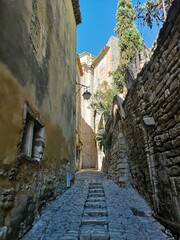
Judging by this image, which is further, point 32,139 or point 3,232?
point 32,139

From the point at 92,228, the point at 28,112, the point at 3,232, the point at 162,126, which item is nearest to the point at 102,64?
the point at 162,126

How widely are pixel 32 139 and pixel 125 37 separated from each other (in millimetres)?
8881

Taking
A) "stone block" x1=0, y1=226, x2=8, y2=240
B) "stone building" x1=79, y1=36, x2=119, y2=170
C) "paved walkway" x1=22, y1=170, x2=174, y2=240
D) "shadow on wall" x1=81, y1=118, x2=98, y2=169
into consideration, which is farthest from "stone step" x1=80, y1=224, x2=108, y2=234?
"shadow on wall" x1=81, y1=118, x2=98, y2=169

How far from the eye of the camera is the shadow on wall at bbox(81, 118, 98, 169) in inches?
658

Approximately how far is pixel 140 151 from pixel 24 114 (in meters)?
3.10

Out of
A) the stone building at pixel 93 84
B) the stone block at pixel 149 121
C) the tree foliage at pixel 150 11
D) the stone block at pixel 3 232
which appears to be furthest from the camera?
the stone building at pixel 93 84

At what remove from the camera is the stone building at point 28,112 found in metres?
2.25

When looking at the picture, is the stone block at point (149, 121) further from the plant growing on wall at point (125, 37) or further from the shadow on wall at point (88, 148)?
the shadow on wall at point (88, 148)

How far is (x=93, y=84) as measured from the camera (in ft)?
69.0

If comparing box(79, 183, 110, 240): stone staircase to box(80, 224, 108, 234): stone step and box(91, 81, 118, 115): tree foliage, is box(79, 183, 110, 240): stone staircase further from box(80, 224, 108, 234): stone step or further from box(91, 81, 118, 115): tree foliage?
box(91, 81, 118, 115): tree foliage

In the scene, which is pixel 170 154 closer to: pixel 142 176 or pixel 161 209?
pixel 161 209

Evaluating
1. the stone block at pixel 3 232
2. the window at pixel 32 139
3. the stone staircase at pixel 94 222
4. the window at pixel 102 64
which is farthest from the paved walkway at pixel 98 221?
the window at pixel 102 64

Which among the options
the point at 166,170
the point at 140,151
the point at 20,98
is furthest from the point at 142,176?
the point at 20,98

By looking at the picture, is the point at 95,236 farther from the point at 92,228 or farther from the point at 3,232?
the point at 3,232
